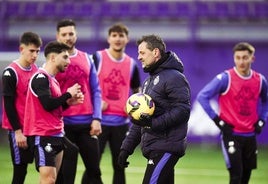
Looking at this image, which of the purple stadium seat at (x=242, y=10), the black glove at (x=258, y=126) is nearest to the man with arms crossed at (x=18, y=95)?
the black glove at (x=258, y=126)

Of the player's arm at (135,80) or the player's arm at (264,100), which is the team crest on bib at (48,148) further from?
the player's arm at (264,100)

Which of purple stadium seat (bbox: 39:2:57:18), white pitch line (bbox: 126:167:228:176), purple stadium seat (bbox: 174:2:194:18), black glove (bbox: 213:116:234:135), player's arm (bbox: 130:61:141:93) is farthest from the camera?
purple stadium seat (bbox: 39:2:57:18)

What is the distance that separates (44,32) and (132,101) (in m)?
13.7

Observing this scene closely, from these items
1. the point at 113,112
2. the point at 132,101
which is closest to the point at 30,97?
the point at 132,101

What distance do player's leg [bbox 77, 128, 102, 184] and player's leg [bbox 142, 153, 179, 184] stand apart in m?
1.89

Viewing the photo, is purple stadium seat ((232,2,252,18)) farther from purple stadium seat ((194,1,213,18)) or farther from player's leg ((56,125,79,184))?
player's leg ((56,125,79,184))

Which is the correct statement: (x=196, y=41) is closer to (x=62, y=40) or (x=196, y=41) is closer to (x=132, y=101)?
(x=62, y=40)

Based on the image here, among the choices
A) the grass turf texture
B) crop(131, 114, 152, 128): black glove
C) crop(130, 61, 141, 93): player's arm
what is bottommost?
the grass turf texture

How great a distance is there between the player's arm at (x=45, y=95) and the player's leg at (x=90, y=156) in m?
1.37

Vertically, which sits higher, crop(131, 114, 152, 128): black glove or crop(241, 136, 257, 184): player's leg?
crop(131, 114, 152, 128): black glove

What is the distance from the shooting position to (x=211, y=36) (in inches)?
800

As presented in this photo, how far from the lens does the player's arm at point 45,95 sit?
8219 mm

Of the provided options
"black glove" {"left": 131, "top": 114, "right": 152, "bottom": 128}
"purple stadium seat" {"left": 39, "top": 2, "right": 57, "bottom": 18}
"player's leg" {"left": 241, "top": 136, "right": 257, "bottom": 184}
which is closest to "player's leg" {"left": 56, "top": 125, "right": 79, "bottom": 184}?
"black glove" {"left": 131, "top": 114, "right": 152, "bottom": 128}

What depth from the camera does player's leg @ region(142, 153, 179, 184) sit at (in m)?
7.75
